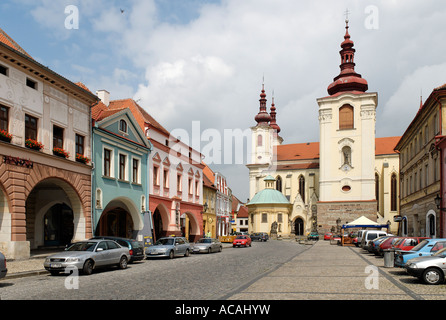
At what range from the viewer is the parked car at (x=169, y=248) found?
25297mm

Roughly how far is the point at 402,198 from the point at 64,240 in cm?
3384

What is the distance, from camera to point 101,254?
58.5ft

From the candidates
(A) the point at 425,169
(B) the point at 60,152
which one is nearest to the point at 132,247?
(B) the point at 60,152

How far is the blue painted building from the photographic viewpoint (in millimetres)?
28125

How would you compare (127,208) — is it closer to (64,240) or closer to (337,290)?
(64,240)

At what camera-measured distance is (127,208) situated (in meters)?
33.0

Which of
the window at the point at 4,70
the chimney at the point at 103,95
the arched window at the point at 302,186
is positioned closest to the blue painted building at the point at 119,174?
the chimney at the point at 103,95

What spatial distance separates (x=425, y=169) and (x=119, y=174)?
896 inches

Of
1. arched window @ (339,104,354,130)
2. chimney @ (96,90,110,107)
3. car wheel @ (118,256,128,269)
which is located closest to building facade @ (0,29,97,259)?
car wheel @ (118,256,128,269)

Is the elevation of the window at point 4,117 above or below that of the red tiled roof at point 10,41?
below

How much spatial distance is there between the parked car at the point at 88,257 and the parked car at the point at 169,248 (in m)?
5.49

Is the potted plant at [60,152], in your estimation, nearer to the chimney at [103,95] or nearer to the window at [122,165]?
the window at [122,165]
